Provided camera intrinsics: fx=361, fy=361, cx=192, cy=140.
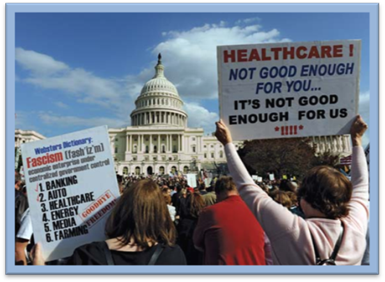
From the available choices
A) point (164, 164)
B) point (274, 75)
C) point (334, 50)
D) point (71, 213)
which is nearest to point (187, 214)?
point (71, 213)

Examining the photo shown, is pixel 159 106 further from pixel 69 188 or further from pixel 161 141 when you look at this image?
pixel 69 188

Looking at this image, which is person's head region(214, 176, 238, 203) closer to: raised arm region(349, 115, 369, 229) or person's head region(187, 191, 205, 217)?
A: raised arm region(349, 115, 369, 229)

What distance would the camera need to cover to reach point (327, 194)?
8.95ft

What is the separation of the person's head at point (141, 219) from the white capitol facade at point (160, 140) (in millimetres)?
79081

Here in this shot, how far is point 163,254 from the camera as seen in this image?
8.80ft

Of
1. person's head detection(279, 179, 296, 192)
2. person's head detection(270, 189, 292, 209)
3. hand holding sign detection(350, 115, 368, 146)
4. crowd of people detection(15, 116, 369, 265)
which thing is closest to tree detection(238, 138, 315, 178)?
person's head detection(279, 179, 296, 192)

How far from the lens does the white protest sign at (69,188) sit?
11.0 ft

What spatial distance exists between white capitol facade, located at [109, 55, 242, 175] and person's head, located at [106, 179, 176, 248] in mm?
79081

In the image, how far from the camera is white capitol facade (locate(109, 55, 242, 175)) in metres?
88.1

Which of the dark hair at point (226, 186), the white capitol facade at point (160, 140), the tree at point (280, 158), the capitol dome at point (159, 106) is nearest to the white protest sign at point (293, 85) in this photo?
the dark hair at point (226, 186)

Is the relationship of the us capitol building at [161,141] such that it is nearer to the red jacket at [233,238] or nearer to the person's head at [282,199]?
the person's head at [282,199]

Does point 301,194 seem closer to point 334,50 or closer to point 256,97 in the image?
point 256,97

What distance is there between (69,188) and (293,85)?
237cm

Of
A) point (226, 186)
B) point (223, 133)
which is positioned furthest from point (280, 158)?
point (223, 133)
